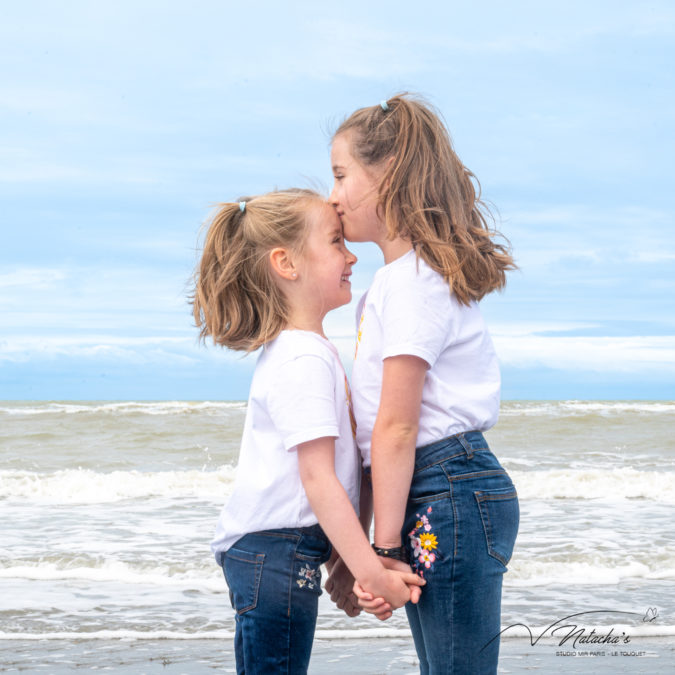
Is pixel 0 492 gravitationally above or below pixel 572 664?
below

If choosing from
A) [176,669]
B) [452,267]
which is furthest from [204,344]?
[176,669]

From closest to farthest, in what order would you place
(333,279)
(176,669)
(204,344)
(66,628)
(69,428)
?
(333,279) → (204,344) → (176,669) → (66,628) → (69,428)

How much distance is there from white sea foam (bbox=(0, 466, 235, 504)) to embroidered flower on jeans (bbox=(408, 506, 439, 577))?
6989 millimetres

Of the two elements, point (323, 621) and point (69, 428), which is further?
point (69, 428)

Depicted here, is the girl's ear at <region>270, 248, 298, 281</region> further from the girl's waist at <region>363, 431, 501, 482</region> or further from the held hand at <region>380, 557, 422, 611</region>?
the held hand at <region>380, 557, 422, 611</region>

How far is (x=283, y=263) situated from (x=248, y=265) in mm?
98

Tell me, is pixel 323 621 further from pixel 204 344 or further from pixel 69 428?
pixel 69 428

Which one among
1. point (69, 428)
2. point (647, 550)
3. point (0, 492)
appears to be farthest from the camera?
point (69, 428)

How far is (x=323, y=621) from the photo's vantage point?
427 centimetres

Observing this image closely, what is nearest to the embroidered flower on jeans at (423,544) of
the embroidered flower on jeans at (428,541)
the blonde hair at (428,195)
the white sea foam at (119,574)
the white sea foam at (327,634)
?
the embroidered flower on jeans at (428,541)

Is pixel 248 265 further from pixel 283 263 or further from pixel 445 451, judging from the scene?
pixel 445 451

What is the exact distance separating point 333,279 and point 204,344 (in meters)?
0.42

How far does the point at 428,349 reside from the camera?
1.76 m

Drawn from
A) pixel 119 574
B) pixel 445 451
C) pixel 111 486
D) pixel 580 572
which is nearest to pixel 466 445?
pixel 445 451
